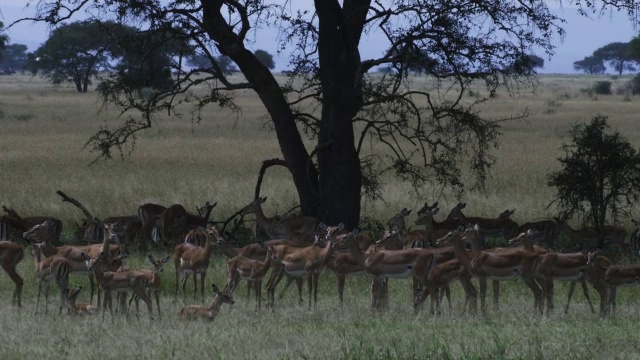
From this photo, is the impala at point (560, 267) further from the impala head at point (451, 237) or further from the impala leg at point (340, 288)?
the impala leg at point (340, 288)

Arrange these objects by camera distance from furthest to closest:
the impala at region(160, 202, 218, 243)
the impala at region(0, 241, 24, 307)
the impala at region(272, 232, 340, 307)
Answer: the impala at region(160, 202, 218, 243) → the impala at region(0, 241, 24, 307) → the impala at region(272, 232, 340, 307)

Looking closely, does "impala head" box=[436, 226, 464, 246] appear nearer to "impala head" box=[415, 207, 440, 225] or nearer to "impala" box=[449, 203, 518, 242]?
"impala head" box=[415, 207, 440, 225]

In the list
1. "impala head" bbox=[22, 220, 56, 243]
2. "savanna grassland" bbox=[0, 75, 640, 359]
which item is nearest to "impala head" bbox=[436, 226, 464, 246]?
"savanna grassland" bbox=[0, 75, 640, 359]

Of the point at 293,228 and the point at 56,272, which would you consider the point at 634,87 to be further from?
the point at 56,272

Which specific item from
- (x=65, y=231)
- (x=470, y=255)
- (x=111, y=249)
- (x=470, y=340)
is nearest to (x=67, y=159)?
(x=65, y=231)

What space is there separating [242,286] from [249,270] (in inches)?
98.2

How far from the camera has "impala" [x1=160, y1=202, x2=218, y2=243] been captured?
65.9ft

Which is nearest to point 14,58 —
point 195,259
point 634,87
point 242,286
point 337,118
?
point 634,87

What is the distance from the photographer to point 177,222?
2023cm

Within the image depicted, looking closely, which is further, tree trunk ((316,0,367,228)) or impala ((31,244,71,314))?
tree trunk ((316,0,367,228))

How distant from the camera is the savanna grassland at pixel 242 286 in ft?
35.6

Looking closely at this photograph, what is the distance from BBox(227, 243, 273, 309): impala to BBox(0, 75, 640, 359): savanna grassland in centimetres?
30

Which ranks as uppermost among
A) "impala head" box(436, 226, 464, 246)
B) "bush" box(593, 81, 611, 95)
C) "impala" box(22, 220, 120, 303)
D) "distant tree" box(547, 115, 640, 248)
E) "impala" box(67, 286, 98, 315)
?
"bush" box(593, 81, 611, 95)

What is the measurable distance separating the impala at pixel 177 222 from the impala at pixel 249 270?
590cm
